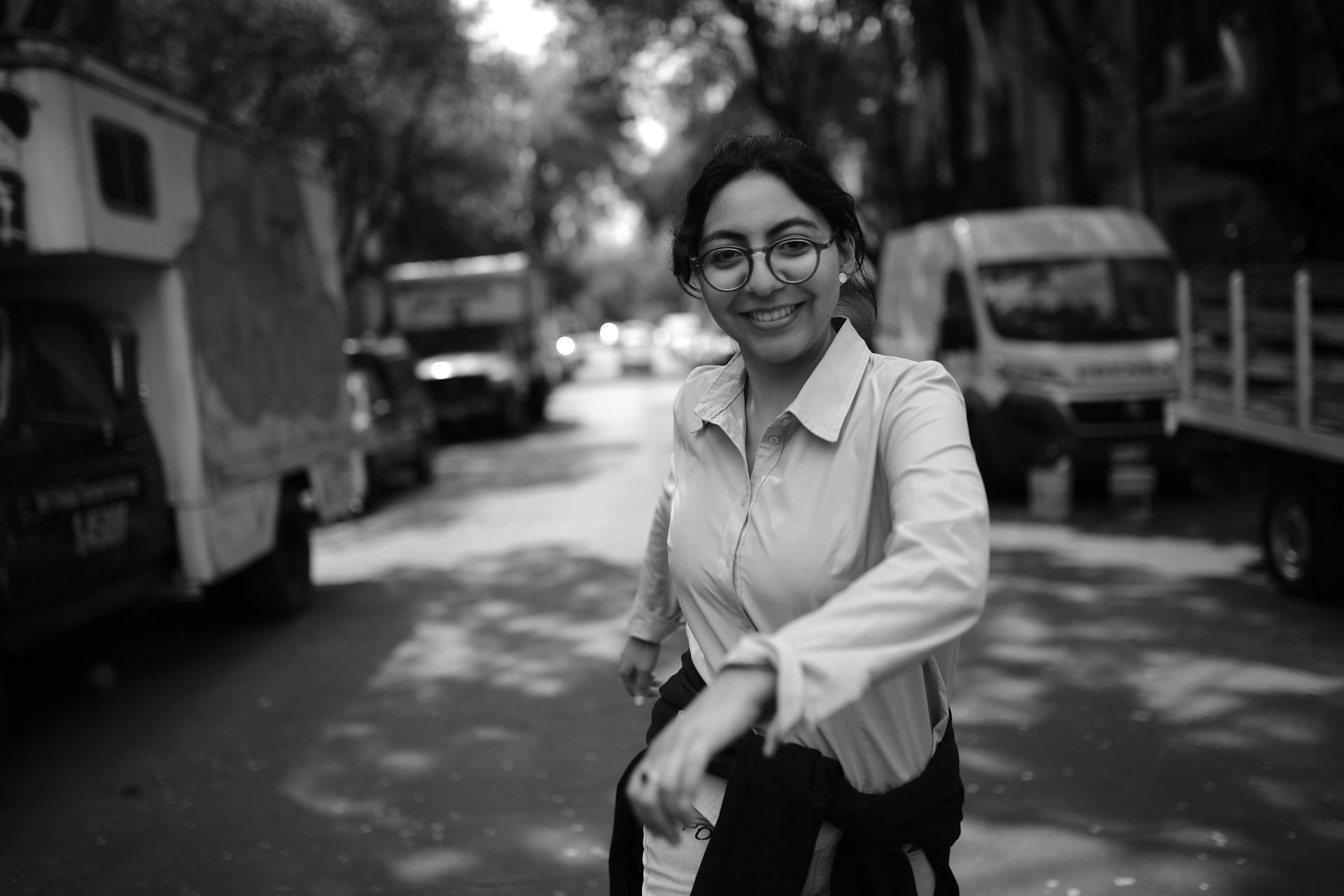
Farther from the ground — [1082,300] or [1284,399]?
[1082,300]

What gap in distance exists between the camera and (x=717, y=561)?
6.91ft

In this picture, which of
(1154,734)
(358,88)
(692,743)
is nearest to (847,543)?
(692,743)

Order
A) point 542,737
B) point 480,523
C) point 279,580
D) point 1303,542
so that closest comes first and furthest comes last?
point 542,737 → point 1303,542 → point 279,580 → point 480,523

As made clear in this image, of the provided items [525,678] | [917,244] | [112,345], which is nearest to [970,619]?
[525,678]

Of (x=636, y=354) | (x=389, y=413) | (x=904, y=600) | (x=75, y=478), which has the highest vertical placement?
(x=904, y=600)

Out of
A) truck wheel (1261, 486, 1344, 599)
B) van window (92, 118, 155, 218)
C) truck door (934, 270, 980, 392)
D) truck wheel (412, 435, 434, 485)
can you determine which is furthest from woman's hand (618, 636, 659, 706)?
truck wheel (412, 435, 434, 485)

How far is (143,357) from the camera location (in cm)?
759

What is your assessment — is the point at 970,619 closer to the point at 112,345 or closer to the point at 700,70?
the point at 112,345

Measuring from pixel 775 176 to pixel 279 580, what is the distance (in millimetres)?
7287

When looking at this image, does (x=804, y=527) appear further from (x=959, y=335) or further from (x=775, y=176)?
(x=959, y=335)

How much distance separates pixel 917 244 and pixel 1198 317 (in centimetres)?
572

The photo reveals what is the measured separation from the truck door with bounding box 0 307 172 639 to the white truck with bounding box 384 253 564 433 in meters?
16.3

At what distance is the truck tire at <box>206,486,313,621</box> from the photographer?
345 inches

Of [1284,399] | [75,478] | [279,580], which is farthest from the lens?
[279,580]
